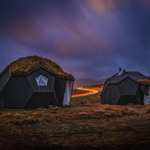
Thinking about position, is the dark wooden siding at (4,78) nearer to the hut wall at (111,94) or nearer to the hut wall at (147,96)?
the hut wall at (111,94)

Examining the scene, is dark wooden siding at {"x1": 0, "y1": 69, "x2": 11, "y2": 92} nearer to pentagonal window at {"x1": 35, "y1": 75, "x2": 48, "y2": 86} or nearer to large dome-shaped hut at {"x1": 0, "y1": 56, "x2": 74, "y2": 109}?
large dome-shaped hut at {"x1": 0, "y1": 56, "x2": 74, "y2": 109}

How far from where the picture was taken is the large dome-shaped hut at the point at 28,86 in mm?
23516

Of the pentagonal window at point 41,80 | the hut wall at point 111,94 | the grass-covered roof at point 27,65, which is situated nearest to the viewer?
the pentagonal window at point 41,80

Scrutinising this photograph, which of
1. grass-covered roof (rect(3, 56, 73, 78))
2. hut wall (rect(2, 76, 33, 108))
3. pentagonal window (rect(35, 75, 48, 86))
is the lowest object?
hut wall (rect(2, 76, 33, 108))

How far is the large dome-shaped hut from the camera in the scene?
23516 millimetres

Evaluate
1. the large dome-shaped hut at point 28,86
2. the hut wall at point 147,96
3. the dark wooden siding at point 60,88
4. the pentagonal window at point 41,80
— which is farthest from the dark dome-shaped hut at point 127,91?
the pentagonal window at point 41,80

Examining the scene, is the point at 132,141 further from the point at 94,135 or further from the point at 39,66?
the point at 39,66

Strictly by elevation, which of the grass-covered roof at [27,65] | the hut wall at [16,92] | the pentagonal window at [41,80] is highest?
the grass-covered roof at [27,65]

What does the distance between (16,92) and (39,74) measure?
3848 mm

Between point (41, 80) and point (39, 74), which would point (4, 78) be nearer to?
point (39, 74)

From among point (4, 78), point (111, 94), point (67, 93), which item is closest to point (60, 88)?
point (67, 93)

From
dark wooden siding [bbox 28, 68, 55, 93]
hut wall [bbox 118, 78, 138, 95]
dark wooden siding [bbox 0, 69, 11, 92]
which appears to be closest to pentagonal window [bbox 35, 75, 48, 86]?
dark wooden siding [bbox 28, 68, 55, 93]

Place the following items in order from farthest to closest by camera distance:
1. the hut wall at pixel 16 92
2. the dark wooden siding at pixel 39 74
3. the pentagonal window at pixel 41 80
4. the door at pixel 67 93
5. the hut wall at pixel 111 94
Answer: the hut wall at pixel 111 94 < the door at pixel 67 93 < the pentagonal window at pixel 41 80 < the dark wooden siding at pixel 39 74 < the hut wall at pixel 16 92

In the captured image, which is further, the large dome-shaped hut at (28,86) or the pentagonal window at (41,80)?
the pentagonal window at (41,80)
